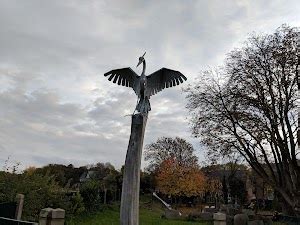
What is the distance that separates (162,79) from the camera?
9.14 metres

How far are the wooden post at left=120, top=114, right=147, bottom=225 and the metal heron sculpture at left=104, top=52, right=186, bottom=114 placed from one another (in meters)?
0.69

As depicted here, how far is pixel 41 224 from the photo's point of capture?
9945 millimetres

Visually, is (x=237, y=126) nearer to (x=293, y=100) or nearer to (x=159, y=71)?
(x=293, y=100)

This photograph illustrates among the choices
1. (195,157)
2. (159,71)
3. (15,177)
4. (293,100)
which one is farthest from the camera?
(195,157)

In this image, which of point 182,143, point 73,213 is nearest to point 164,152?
point 182,143

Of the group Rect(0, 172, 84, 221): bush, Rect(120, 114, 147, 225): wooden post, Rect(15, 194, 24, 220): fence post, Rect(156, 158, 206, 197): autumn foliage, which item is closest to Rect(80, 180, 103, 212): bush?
Rect(0, 172, 84, 221): bush

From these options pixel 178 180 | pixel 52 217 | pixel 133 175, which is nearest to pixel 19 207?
pixel 52 217

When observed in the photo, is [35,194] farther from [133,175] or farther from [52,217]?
[133,175]

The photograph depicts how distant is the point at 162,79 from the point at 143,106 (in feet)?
3.30

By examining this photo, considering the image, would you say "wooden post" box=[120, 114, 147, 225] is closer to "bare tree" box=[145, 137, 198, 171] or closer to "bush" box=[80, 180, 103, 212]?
"bush" box=[80, 180, 103, 212]

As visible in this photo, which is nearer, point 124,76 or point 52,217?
point 124,76

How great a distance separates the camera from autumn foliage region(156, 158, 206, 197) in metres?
43.7

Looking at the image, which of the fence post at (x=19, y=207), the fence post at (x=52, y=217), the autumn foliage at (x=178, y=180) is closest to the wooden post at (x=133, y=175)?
the fence post at (x=52, y=217)

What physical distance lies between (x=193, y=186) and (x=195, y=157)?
8.21m
